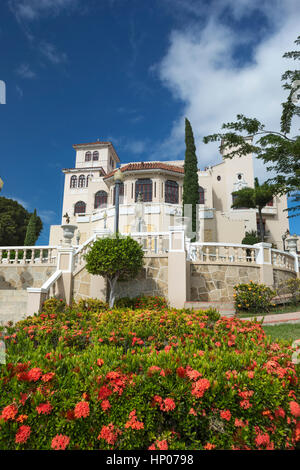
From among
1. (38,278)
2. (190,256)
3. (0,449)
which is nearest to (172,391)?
(0,449)

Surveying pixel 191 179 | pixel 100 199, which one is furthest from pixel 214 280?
pixel 100 199

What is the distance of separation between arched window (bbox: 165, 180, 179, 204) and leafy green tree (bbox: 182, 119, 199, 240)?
4.88 m

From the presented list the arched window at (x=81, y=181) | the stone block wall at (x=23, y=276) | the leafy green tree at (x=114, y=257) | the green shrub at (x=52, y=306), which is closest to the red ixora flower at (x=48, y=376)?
the green shrub at (x=52, y=306)

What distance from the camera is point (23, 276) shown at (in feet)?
42.9

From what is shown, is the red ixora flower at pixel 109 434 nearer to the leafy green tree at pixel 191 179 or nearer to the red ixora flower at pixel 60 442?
the red ixora flower at pixel 60 442

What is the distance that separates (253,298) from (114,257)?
17.0 feet

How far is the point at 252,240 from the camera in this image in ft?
88.9

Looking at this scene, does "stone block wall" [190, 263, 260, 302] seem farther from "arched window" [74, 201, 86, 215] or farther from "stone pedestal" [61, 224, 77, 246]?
"arched window" [74, 201, 86, 215]

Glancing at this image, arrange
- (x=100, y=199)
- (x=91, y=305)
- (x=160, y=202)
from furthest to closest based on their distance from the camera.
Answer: (x=100, y=199), (x=160, y=202), (x=91, y=305)

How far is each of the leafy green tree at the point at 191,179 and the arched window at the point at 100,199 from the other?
37.3ft

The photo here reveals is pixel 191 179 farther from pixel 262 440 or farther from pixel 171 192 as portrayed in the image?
pixel 262 440

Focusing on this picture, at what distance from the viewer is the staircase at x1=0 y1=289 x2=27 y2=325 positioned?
10.1 metres
